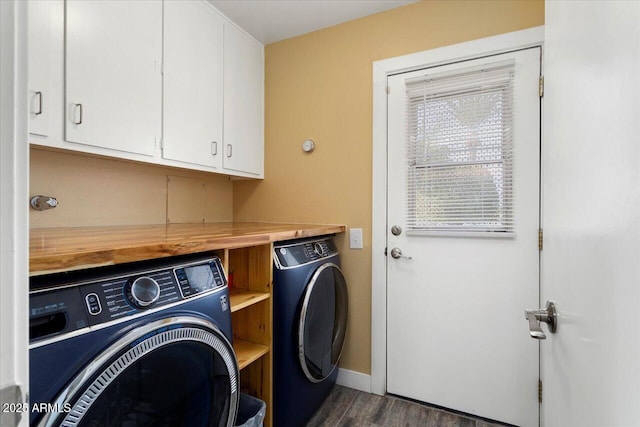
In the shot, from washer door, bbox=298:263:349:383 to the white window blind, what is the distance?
616 millimetres

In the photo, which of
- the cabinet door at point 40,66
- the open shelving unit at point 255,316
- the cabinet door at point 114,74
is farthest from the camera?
the open shelving unit at point 255,316

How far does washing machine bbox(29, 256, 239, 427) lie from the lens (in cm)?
60

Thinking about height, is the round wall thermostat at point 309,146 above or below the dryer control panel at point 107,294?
above

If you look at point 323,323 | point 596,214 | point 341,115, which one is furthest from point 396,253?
point 596,214

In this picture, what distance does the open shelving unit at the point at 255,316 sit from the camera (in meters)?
1.38

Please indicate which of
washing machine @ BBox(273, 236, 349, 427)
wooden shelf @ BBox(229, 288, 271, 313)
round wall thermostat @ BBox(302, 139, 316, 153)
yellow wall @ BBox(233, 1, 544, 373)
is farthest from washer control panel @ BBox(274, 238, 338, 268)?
round wall thermostat @ BBox(302, 139, 316, 153)

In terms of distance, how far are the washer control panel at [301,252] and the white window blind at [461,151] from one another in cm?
55

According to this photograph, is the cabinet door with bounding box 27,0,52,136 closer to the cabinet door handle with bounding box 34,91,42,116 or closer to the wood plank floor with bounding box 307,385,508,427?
the cabinet door handle with bounding box 34,91,42,116

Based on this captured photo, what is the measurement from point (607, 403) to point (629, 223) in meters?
0.28

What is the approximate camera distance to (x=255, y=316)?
144 centimetres

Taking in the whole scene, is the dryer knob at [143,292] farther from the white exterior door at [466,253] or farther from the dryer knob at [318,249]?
the white exterior door at [466,253]

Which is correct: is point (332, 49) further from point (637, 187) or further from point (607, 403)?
point (607, 403)

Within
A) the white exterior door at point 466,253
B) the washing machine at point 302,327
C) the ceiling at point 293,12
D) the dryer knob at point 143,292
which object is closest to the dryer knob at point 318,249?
the washing machine at point 302,327

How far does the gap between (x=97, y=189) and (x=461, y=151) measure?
205 cm
